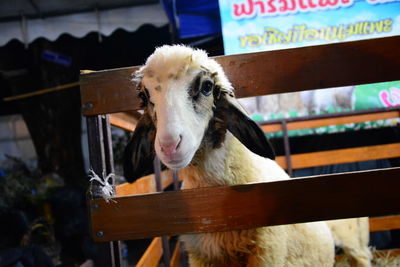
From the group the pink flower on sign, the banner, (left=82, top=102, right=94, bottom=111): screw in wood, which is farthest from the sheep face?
the pink flower on sign

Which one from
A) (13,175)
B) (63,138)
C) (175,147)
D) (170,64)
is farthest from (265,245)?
(63,138)

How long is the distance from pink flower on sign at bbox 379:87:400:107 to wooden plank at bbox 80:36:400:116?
2737 mm

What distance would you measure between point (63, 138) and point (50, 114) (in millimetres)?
520

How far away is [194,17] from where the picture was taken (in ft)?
13.2

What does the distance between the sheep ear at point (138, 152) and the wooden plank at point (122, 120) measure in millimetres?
348

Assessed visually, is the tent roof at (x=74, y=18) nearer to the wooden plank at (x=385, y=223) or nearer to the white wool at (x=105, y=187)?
the white wool at (x=105, y=187)

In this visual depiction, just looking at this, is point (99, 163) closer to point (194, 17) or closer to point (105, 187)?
point (105, 187)

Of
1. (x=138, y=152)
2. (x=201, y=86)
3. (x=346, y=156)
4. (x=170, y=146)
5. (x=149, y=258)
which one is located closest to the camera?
(x=170, y=146)

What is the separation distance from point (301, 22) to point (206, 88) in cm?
290

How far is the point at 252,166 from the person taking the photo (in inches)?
68.3

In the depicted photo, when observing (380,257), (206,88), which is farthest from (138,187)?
(380,257)

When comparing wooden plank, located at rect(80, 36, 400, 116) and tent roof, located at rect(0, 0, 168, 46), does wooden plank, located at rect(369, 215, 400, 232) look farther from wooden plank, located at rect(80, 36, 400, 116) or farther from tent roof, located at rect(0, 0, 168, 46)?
tent roof, located at rect(0, 0, 168, 46)

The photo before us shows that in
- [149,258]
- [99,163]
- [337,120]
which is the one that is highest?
[337,120]

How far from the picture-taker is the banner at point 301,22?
3705 millimetres
